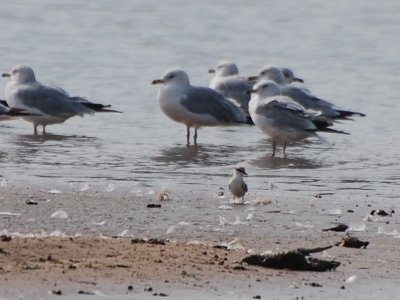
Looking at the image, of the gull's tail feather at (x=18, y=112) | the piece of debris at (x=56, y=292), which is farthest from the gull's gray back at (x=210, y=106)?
the piece of debris at (x=56, y=292)

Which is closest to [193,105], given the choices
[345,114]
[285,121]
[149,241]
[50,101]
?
[285,121]

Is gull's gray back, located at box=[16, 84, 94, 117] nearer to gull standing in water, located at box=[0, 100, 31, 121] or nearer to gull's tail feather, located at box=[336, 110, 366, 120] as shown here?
gull standing in water, located at box=[0, 100, 31, 121]

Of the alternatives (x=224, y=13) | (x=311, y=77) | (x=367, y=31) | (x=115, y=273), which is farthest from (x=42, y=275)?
(x=224, y=13)

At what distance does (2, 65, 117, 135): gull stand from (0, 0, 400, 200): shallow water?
0.19 metres

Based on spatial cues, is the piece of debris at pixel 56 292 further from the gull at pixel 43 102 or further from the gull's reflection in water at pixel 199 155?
the gull at pixel 43 102

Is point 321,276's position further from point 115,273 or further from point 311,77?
point 311,77

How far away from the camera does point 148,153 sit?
13.1 metres

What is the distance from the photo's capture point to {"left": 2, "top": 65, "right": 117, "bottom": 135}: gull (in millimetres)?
14961

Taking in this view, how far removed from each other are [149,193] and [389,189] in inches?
86.2

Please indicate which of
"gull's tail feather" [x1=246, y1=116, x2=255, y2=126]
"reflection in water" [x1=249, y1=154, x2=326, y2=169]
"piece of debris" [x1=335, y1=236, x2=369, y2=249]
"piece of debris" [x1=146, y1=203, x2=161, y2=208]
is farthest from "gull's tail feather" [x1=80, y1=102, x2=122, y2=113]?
"piece of debris" [x1=335, y1=236, x2=369, y2=249]

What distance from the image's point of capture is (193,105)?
1491 centimetres

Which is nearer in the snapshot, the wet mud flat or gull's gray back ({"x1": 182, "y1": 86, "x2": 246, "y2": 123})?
the wet mud flat

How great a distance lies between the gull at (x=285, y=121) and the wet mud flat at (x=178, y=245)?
146 inches

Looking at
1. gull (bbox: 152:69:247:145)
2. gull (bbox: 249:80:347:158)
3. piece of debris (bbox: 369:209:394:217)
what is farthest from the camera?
gull (bbox: 152:69:247:145)
